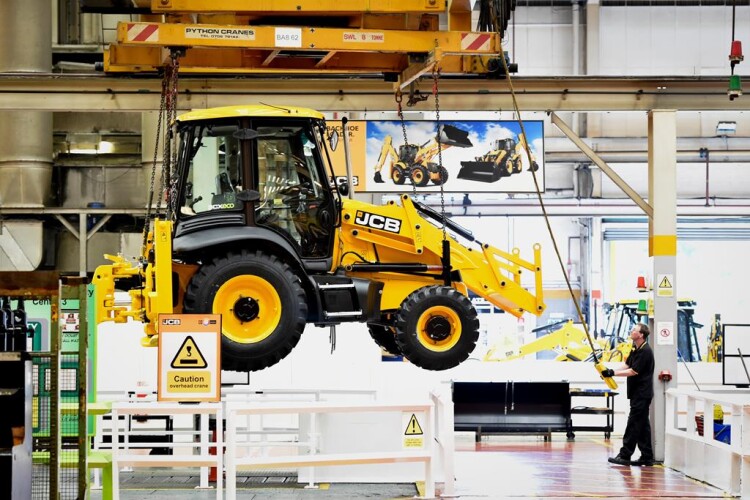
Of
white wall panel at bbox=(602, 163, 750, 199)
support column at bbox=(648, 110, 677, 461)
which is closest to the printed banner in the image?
support column at bbox=(648, 110, 677, 461)

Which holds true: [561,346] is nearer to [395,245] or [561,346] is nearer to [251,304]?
[395,245]

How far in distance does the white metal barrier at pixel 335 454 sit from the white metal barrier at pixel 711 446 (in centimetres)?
304

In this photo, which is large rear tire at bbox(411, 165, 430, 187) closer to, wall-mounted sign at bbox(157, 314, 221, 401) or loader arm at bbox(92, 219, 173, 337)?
loader arm at bbox(92, 219, 173, 337)

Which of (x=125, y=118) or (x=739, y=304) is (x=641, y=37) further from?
(x=125, y=118)

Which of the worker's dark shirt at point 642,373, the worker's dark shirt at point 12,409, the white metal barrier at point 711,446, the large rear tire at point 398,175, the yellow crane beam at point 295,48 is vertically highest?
the yellow crane beam at point 295,48

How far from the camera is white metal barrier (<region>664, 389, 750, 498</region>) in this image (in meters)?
12.5

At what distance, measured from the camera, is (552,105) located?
13.6 metres

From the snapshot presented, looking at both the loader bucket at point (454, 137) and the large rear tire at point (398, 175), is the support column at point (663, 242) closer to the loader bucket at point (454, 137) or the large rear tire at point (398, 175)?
the loader bucket at point (454, 137)

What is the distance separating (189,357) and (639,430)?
6903 mm

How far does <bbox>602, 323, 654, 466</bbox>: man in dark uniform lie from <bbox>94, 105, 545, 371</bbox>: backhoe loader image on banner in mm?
4152

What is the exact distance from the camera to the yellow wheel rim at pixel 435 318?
9.85 m

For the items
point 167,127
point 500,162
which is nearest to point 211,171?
point 167,127

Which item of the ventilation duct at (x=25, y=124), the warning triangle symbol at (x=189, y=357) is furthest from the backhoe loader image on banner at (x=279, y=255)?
the ventilation duct at (x=25, y=124)

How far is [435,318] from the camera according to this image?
9.87 m
